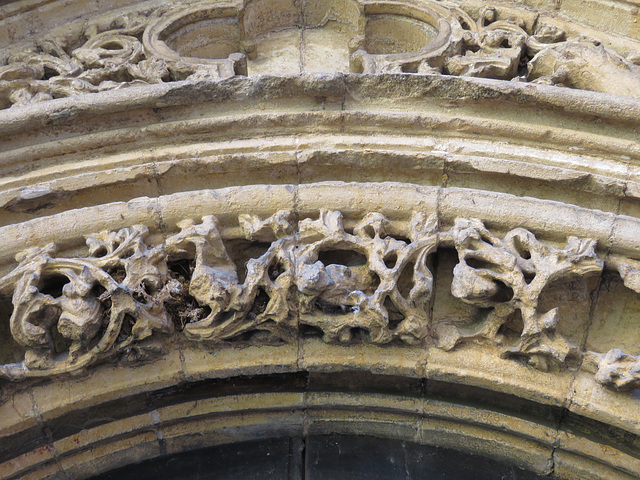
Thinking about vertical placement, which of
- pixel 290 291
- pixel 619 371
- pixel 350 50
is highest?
pixel 350 50

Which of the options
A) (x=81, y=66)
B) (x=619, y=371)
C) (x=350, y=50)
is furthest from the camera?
(x=350, y=50)

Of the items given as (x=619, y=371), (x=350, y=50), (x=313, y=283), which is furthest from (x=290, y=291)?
A: (x=350, y=50)

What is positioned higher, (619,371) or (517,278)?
(517,278)

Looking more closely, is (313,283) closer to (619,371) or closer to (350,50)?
(619,371)

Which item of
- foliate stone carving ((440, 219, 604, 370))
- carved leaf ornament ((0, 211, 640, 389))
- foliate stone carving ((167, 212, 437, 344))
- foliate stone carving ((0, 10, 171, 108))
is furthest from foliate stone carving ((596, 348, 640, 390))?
foliate stone carving ((0, 10, 171, 108))

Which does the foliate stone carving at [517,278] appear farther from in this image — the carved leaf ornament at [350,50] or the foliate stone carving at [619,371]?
the carved leaf ornament at [350,50]

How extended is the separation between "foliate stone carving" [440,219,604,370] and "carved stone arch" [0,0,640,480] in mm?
10

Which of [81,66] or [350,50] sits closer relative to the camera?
[81,66]

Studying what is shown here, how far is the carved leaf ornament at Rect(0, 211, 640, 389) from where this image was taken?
2.74 m

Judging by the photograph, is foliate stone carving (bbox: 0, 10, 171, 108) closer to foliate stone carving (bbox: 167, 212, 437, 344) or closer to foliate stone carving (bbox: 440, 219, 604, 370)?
foliate stone carving (bbox: 167, 212, 437, 344)

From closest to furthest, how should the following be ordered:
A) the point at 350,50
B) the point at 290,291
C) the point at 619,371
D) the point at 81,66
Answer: the point at 619,371 → the point at 290,291 → the point at 81,66 → the point at 350,50

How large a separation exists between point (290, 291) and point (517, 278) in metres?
0.95

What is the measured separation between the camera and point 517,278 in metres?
2.75

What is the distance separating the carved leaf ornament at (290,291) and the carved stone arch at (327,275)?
10 mm
